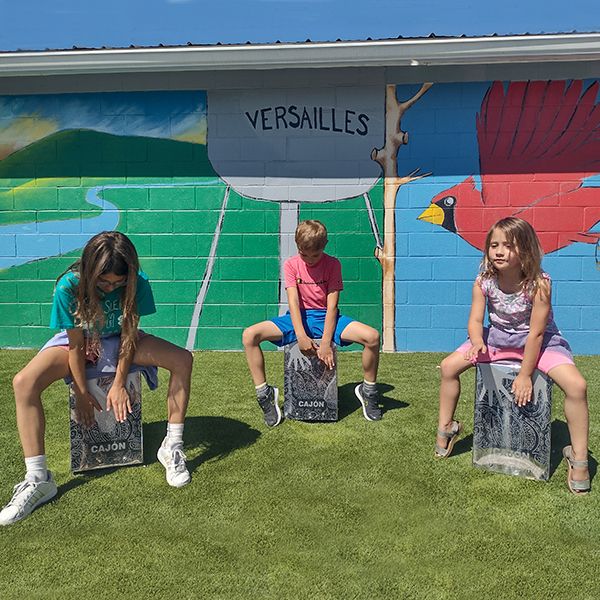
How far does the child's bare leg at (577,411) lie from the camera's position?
2.93 meters

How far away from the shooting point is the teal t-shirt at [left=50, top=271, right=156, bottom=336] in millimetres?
2969

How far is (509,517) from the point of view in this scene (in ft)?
8.96

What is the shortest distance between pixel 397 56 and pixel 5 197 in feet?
12.3

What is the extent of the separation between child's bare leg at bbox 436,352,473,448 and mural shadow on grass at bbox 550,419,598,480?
1.78 ft

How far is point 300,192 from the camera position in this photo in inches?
230

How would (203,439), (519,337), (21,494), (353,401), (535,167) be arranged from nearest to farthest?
(21,494)
(519,337)
(203,439)
(353,401)
(535,167)

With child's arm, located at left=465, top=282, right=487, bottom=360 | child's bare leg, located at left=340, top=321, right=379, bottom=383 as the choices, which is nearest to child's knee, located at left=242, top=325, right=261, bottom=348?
child's bare leg, located at left=340, top=321, right=379, bottom=383

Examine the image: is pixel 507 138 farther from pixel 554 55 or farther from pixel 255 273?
pixel 255 273

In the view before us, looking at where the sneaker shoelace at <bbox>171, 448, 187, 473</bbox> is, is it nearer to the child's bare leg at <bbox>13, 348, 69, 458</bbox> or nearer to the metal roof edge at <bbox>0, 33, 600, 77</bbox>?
the child's bare leg at <bbox>13, 348, 69, 458</bbox>

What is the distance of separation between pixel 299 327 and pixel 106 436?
1.28 meters

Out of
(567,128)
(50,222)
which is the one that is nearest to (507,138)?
(567,128)

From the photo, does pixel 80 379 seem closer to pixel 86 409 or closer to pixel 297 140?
pixel 86 409

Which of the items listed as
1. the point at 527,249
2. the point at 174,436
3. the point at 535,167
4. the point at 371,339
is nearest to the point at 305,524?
the point at 174,436

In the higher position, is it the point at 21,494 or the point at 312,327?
the point at 312,327
